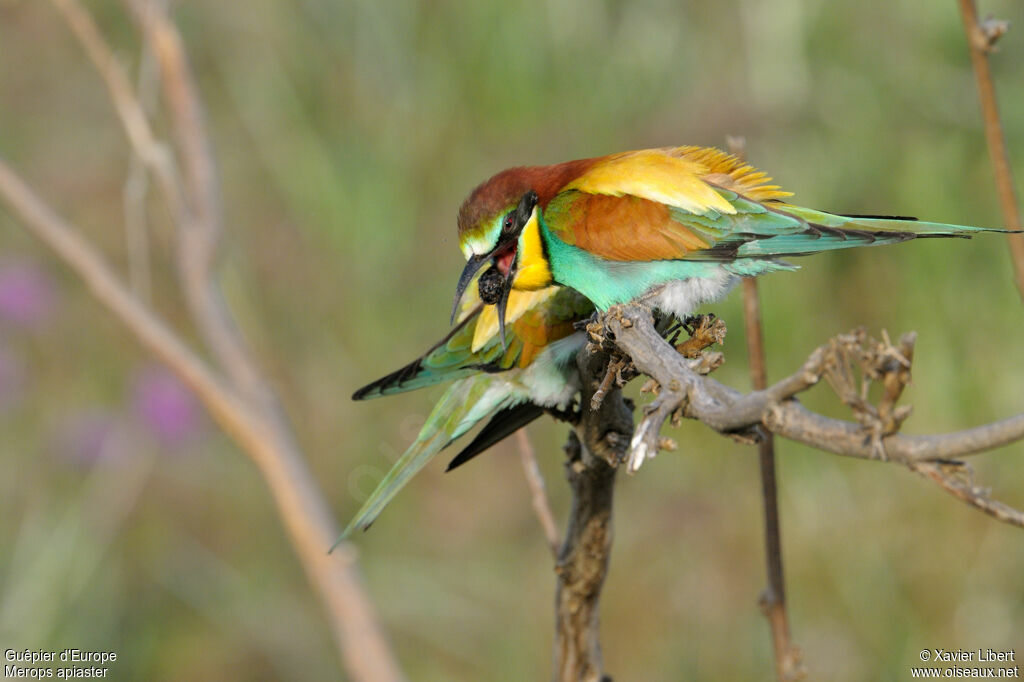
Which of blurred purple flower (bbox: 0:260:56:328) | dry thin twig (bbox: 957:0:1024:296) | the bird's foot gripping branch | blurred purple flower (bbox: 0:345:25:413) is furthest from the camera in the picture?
blurred purple flower (bbox: 0:260:56:328)

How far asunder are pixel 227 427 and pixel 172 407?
187 cm

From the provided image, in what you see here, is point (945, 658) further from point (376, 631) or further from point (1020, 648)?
point (376, 631)

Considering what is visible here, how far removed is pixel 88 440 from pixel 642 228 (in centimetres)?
190

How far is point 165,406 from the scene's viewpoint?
313 cm

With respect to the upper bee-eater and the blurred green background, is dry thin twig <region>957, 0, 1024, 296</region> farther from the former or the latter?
the blurred green background

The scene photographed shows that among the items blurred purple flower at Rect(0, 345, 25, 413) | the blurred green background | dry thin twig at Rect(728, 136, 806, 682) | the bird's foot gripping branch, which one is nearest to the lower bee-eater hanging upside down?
dry thin twig at Rect(728, 136, 806, 682)

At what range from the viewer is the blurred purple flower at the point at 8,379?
3182mm

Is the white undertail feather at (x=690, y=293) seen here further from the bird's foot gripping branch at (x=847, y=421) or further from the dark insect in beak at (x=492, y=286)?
the bird's foot gripping branch at (x=847, y=421)

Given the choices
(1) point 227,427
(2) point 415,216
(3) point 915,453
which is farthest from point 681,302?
(2) point 415,216

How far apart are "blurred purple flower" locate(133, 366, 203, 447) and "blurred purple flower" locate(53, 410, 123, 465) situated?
0.10 meters

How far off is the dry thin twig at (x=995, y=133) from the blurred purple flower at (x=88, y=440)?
233 centimetres

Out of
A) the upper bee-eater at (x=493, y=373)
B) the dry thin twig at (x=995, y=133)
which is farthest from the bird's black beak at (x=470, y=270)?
the dry thin twig at (x=995, y=133)

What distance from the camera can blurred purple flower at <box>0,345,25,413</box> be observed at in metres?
3.18

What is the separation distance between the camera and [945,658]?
296 centimetres
